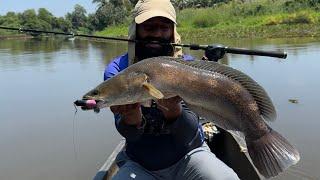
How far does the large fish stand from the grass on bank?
2772cm

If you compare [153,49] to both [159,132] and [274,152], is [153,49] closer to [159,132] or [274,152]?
[159,132]

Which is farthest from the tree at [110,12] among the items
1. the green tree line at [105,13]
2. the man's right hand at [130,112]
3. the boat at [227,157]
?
the man's right hand at [130,112]

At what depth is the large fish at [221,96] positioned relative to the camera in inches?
125

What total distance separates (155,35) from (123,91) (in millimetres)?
900

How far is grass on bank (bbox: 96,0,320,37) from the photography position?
32750mm

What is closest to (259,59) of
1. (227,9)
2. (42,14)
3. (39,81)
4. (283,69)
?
(283,69)

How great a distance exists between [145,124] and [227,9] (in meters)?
41.5

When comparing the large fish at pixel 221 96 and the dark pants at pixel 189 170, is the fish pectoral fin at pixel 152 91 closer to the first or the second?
the large fish at pixel 221 96

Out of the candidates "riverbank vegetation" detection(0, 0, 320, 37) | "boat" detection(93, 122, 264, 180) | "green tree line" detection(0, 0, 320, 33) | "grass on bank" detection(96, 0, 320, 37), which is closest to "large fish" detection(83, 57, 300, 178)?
"boat" detection(93, 122, 264, 180)

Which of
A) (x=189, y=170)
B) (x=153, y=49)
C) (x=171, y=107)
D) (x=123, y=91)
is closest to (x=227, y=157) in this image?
(x=189, y=170)

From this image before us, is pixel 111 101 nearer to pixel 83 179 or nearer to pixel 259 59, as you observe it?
pixel 83 179

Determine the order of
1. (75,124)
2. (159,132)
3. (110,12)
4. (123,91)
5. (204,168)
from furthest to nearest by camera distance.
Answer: (110,12), (75,124), (159,132), (204,168), (123,91)

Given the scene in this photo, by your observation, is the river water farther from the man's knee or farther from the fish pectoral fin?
the fish pectoral fin

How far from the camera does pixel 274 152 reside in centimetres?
317
